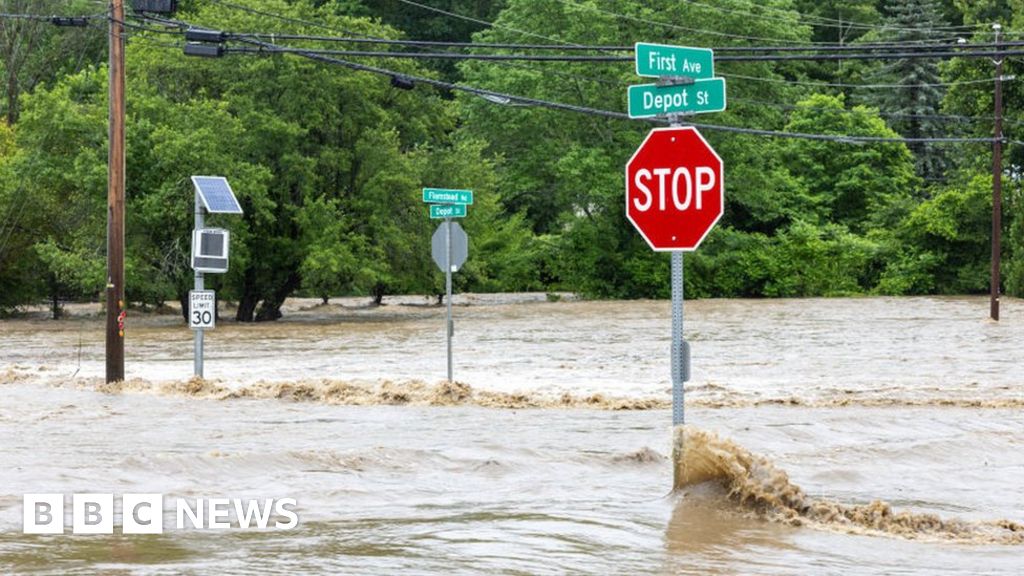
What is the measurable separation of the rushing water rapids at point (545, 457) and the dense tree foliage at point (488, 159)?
15.1 metres

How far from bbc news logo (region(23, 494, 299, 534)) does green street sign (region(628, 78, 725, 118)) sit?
14.1 ft

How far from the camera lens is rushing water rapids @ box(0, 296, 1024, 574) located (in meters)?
10.4

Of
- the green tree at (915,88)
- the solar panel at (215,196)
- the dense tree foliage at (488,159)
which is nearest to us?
the solar panel at (215,196)

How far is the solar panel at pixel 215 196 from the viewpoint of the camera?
23156 millimetres

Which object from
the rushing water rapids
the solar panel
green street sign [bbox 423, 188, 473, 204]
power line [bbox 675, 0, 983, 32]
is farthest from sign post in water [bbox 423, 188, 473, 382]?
power line [bbox 675, 0, 983, 32]

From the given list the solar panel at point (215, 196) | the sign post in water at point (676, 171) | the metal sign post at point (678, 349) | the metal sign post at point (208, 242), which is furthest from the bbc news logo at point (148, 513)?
the solar panel at point (215, 196)

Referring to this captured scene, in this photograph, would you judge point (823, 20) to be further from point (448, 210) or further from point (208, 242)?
point (208, 242)

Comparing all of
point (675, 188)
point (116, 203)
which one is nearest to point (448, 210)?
point (116, 203)

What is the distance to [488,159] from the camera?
58.9m

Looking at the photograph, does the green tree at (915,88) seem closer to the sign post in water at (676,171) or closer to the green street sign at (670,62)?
the green street sign at (670,62)

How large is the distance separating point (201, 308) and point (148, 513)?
11574mm

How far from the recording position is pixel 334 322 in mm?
50156

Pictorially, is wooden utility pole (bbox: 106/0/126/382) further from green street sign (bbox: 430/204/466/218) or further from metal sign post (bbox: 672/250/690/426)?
metal sign post (bbox: 672/250/690/426)

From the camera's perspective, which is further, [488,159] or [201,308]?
[488,159]
